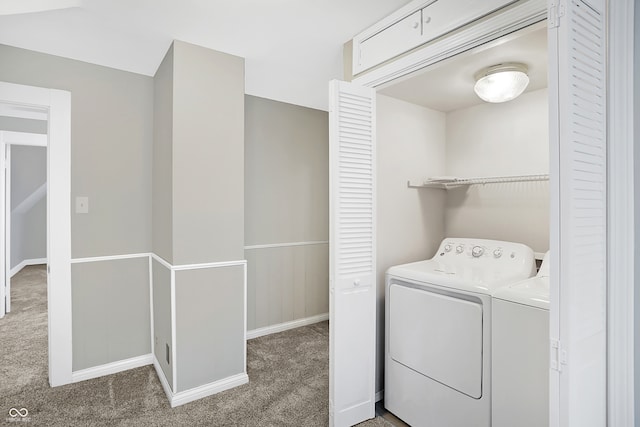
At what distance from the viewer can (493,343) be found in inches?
61.8

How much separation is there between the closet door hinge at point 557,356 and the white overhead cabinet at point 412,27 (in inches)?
50.0

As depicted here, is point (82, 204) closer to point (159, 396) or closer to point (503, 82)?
point (159, 396)

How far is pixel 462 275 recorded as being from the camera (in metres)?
1.83

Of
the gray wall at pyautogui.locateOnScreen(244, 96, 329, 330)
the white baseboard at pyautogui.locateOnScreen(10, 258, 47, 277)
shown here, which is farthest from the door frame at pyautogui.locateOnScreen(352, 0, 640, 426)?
the white baseboard at pyautogui.locateOnScreen(10, 258, 47, 277)

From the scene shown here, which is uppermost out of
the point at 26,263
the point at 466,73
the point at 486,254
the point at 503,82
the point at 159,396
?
the point at 466,73

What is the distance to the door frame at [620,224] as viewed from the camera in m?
1.11

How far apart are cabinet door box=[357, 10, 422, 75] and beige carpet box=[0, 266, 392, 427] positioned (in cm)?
215

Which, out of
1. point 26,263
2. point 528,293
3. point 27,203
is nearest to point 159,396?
point 528,293

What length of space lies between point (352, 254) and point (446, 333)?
0.65 m

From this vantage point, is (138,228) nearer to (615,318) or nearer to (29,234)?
(615,318)

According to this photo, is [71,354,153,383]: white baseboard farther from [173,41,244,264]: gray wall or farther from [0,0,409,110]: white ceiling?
[0,0,409,110]: white ceiling

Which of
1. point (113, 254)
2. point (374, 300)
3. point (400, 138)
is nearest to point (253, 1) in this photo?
point (400, 138)

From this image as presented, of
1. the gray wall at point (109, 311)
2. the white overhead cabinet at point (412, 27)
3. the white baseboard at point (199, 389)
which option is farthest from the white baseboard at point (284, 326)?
the white overhead cabinet at point (412, 27)

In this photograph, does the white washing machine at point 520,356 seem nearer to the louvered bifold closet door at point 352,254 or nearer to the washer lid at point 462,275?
the washer lid at point 462,275
